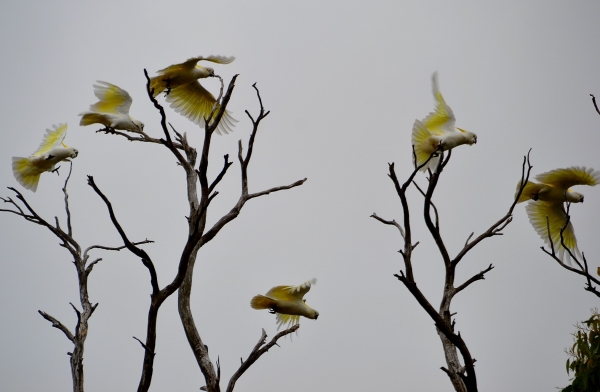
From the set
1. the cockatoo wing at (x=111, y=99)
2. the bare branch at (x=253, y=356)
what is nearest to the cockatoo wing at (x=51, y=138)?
the cockatoo wing at (x=111, y=99)

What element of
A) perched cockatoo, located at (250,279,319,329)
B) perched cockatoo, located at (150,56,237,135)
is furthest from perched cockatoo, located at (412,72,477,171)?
perched cockatoo, located at (150,56,237,135)

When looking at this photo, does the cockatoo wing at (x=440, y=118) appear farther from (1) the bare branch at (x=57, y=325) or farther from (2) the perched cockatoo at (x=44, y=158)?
(1) the bare branch at (x=57, y=325)

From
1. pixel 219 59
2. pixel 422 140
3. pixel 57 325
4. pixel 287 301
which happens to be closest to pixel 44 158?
pixel 57 325

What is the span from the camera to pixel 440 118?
15.4 feet

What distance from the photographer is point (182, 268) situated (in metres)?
3.24

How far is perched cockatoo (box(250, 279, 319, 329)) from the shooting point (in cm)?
434

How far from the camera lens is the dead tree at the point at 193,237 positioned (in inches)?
120

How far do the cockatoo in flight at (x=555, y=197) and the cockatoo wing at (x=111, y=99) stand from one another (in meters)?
3.22

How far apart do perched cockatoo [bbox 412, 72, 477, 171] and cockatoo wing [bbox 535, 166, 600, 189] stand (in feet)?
1.91

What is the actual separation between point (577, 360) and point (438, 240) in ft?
5.15

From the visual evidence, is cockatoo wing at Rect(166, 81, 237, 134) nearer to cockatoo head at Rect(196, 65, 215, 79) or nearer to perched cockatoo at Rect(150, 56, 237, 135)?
perched cockatoo at Rect(150, 56, 237, 135)

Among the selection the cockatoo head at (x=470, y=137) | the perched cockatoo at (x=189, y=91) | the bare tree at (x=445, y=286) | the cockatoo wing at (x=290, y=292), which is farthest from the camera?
the perched cockatoo at (x=189, y=91)

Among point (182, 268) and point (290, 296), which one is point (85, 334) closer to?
point (290, 296)

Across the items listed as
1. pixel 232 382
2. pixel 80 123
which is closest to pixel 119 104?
pixel 80 123
